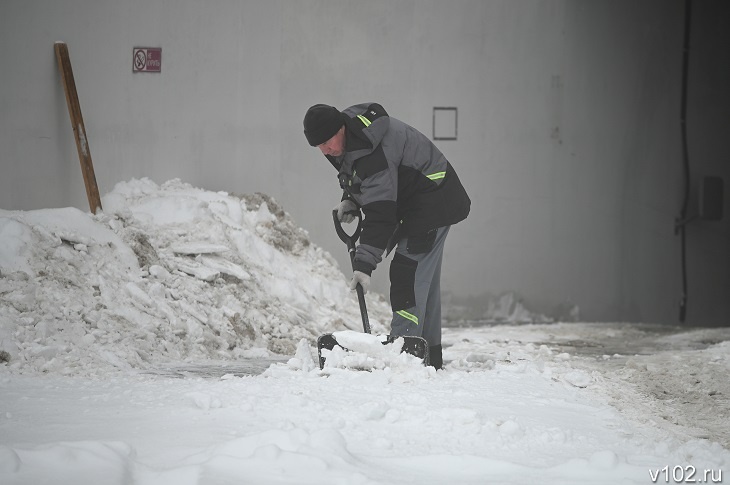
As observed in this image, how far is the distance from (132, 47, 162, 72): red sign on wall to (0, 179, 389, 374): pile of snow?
0.92 m

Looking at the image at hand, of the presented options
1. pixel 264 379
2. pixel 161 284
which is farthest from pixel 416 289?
pixel 161 284

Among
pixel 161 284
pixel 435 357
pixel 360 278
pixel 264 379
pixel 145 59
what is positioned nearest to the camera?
pixel 264 379

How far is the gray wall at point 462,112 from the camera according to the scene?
7438 millimetres

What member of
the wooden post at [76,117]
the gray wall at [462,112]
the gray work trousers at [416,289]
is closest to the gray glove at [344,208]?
the gray work trousers at [416,289]

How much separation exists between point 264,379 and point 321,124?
1.29m

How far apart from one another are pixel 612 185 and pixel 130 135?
427 centimetres

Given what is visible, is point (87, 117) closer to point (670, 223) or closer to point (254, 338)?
point (254, 338)

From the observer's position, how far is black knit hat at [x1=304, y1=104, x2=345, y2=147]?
4676 mm

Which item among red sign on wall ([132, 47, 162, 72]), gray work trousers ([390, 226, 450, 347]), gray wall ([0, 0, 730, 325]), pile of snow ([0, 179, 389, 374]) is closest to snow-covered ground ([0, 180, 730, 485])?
pile of snow ([0, 179, 389, 374])

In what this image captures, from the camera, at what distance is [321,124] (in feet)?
15.3

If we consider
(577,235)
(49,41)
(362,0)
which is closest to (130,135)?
(49,41)

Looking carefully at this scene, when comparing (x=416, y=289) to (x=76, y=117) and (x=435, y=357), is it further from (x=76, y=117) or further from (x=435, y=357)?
(x=76, y=117)

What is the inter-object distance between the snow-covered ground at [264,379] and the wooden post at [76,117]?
244mm

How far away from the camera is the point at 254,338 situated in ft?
19.9
